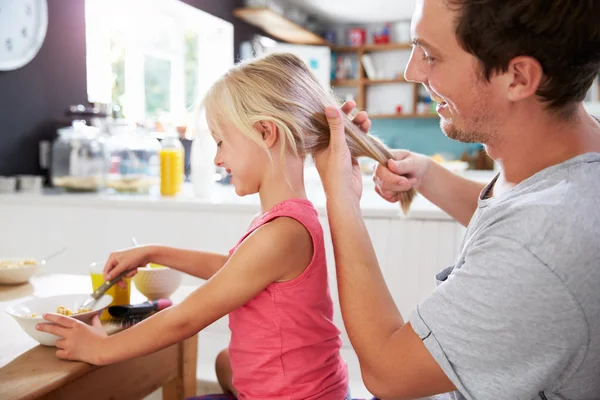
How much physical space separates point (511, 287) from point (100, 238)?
6.17ft

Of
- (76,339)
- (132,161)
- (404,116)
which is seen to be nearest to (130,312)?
(76,339)

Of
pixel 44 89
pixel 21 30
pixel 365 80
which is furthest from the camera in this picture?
pixel 365 80

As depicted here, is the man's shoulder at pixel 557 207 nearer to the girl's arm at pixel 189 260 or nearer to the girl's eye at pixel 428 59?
the girl's eye at pixel 428 59

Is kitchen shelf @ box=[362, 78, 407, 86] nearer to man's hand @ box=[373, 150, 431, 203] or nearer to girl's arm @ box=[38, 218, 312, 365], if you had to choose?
man's hand @ box=[373, 150, 431, 203]

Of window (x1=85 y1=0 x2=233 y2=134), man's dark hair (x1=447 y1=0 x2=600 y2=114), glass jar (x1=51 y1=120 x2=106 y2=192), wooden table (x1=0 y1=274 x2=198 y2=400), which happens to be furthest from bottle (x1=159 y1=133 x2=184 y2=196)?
man's dark hair (x1=447 y1=0 x2=600 y2=114)

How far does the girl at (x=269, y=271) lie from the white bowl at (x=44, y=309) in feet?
0.10

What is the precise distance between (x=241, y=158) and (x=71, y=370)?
1.60 feet

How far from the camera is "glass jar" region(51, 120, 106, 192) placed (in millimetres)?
2303

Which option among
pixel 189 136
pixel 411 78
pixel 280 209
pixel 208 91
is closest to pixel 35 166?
pixel 189 136

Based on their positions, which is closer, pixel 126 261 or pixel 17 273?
pixel 126 261

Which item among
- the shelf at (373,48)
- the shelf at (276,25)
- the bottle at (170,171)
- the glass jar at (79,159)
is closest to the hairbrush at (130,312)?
the bottle at (170,171)

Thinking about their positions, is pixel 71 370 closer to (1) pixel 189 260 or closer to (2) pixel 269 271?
(2) pixel 269 271

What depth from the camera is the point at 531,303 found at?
661 mm

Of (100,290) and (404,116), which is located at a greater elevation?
(404,116)
